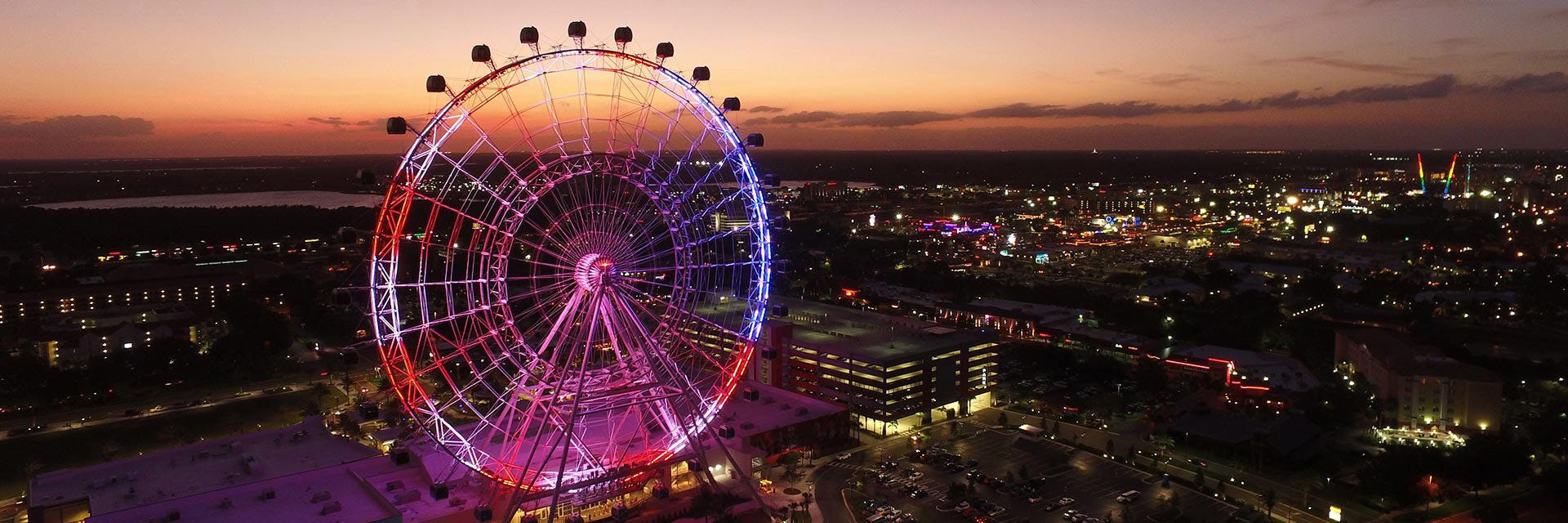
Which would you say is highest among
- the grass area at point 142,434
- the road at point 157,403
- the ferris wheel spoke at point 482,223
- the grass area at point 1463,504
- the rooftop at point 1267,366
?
the ferris wheel spoke at point 482,223

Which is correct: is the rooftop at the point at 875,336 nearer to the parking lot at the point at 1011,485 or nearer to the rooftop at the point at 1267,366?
the parking lot at the point at 1011,485

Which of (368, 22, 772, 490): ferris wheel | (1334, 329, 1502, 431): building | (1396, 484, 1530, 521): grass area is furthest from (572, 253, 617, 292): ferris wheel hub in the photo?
(1334, 329, 1502, 431): building

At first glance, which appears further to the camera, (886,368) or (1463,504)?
(886,368)

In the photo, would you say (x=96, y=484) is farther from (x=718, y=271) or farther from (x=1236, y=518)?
(x=1236, y=518)

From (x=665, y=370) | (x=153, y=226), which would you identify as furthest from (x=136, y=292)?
(x=665, y=370)

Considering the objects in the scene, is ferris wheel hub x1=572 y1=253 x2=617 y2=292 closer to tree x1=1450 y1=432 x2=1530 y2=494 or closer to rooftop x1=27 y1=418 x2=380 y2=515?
rooftop x1=27 y1=418 x2=380 y2=515

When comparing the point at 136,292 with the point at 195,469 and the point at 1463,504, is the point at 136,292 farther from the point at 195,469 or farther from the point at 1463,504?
the point at 1463,504

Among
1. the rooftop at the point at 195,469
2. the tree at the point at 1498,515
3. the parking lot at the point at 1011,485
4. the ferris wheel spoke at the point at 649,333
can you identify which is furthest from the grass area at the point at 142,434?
the tree at the point at 1498,515
